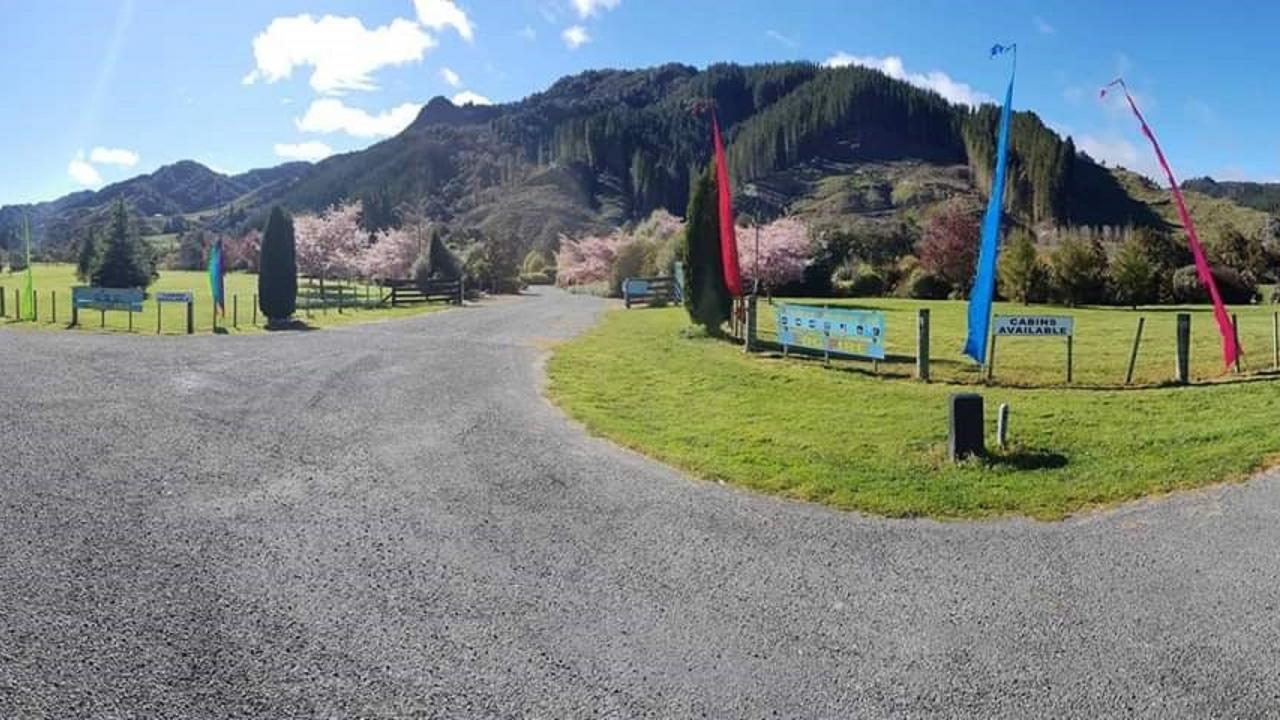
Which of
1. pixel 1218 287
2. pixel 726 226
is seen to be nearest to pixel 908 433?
pixel 726 226

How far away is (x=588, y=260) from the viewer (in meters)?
61.4

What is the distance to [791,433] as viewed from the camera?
10719 millimetres

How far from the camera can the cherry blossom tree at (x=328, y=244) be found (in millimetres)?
54500

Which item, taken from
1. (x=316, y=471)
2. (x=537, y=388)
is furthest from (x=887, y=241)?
(x=316, y=471)

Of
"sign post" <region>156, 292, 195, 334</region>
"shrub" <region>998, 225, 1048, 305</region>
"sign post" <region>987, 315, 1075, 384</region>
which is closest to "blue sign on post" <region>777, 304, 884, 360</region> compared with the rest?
"sign post" <region>987, 315, 1075, 384</region>

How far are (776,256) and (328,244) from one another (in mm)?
33105

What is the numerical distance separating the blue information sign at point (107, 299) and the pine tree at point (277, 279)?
12.6 feet

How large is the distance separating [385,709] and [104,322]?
88.5 feet

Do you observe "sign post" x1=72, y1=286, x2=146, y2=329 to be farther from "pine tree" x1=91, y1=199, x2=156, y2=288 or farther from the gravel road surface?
"pine tree" x1=91, y1=199, x2=156, y2=288

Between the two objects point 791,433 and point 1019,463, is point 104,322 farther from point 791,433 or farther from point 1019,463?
point 1019,463

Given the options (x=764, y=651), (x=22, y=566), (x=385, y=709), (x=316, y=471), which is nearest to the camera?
(x=385, y=709)

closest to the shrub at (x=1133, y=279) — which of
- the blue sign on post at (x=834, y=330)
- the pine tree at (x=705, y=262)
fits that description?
the blue sign on post at (x=834, y=330)

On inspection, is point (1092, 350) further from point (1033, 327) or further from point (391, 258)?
point (391, 258)

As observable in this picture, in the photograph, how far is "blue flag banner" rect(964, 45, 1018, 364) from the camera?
1148 centimetres
